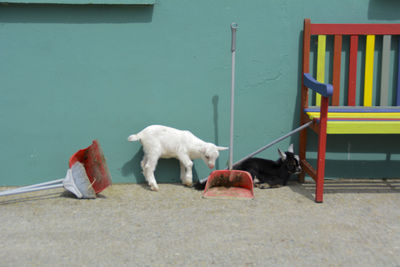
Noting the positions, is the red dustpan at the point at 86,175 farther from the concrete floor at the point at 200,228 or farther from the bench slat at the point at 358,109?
the bench slat at the point at 358,109

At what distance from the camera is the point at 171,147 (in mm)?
3324

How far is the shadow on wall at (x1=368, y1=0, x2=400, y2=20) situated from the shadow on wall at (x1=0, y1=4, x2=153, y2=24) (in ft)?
5.53

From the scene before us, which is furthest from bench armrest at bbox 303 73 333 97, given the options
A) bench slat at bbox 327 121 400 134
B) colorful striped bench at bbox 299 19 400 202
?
bench slat at bbox 327 121 400 134

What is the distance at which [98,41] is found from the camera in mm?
3395

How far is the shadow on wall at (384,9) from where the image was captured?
3461mm

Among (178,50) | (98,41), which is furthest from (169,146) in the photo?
(98,41)

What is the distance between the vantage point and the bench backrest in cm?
341

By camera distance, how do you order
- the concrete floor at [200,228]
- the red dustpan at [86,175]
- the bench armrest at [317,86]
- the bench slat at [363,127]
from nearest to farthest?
the concrete floor at [200,228], the bench armrest at [317,86], the bench slat at [363,127], the red dustpan at [86,175]

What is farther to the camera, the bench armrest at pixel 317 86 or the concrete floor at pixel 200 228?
the bench armrest at pixel 317 86

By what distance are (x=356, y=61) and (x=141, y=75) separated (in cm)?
166

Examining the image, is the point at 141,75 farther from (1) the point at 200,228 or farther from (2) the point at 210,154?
(1) the point at 200,228

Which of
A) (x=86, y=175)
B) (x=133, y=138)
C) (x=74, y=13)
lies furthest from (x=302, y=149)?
(x=74, y=13)

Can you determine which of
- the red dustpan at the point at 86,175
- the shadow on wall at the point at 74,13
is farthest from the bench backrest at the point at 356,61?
the red dustpan at the point at 86,175

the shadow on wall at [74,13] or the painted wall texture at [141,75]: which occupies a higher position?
the shadow on wall at [74,13]
